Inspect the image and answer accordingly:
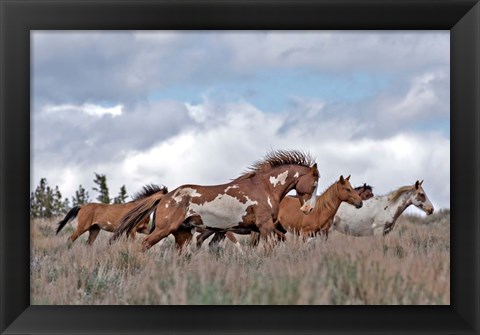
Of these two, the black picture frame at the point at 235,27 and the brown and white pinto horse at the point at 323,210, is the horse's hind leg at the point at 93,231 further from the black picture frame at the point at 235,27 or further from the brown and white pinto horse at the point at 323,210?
the black picture frame at the point at 235,27

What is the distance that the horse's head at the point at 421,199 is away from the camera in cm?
1012

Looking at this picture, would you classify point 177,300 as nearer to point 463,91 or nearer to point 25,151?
point 25,151

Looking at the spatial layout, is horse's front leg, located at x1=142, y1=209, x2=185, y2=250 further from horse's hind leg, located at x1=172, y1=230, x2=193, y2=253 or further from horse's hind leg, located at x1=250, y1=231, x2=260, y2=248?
horse's hind leg, located at x1=250, y1=231, x2=260, y2=248

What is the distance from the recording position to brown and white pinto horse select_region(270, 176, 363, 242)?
9.26 m

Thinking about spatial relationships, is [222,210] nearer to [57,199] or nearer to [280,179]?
[280,179]

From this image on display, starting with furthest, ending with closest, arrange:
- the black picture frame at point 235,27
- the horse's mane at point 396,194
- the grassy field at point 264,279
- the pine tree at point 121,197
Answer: the pine tree at point 121,197, the horse's mane at point 396,194, the grassy field at point 264,279, the black picture frame at point 235,27

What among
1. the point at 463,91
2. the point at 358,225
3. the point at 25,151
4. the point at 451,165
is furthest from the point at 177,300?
the point at 358,225

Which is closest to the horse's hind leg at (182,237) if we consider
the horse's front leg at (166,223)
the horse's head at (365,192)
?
the horse's front leg at (166,223)

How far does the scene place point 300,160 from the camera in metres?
8.02

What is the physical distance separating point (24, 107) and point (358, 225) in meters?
6.67

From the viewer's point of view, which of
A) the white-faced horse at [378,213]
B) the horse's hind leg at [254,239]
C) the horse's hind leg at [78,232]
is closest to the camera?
the horse's hind leg at [254,239]

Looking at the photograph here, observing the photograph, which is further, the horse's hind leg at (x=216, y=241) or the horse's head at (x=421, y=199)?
the horse's head at (x=421, y=199)

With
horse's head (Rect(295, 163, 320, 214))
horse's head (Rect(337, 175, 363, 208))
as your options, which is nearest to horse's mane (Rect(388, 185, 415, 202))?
horse's head (Rect(337, 175, 363, 208))

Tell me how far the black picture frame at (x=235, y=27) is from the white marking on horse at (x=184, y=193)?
283 cm
